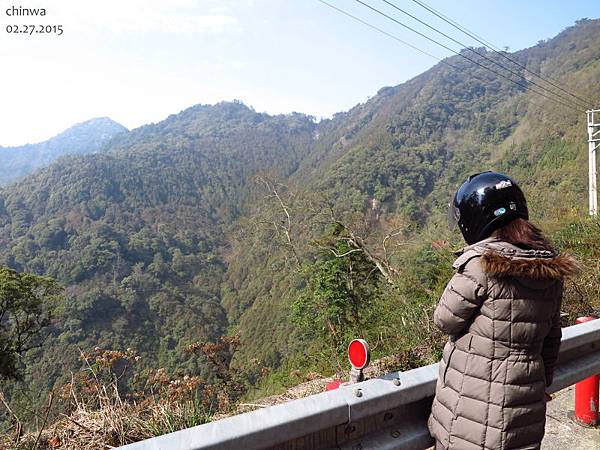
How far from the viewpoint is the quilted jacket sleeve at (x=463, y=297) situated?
1.64 meters

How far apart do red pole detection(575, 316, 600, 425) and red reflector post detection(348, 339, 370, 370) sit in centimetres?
163

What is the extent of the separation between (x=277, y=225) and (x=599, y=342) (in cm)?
1683

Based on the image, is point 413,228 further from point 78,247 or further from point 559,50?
point 559,50

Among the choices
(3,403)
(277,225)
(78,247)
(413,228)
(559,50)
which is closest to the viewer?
(3,403)

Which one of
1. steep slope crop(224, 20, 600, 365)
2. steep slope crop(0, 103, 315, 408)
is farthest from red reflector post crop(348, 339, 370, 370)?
steep slope crop(0, 103, 315, 408)

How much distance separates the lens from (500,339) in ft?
5.37

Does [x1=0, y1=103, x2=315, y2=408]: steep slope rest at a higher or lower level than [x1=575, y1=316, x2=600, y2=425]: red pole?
lower

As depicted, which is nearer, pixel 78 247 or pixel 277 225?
pixel 277 225

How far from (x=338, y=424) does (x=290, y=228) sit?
18287mm

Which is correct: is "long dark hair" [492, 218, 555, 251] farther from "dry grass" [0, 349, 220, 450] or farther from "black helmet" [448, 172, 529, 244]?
"dry grass" [0, 349, 220, 450]

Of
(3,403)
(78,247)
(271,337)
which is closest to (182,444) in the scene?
(3,403)

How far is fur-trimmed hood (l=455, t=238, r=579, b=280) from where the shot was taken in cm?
159

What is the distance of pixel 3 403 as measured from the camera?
2.50m

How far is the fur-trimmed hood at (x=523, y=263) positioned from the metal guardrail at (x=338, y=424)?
0.57 m
